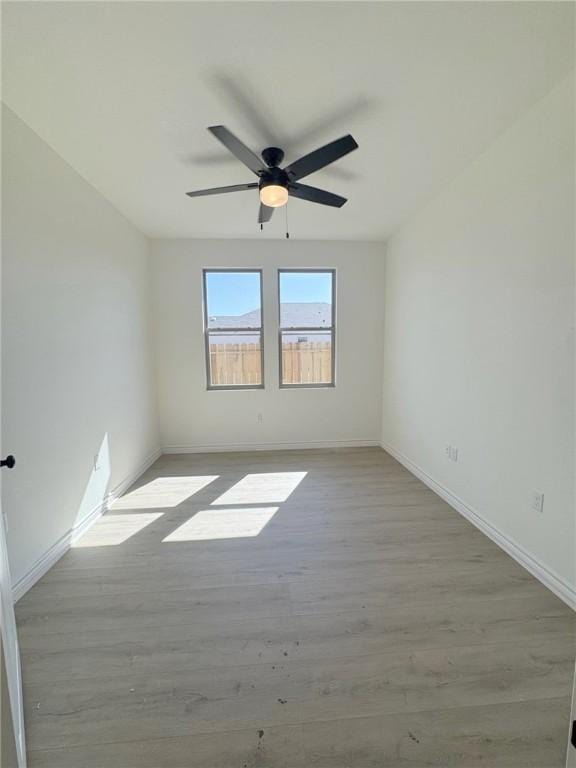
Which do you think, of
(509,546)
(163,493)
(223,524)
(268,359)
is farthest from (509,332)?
(163,493)

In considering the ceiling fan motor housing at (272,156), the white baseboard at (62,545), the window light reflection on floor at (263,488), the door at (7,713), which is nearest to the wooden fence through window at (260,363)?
the window light reflection on floor at (263,488)

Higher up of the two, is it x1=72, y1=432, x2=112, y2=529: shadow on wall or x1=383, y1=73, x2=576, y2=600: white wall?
x1=383, y1=73, x2=576, y2=600: white wall

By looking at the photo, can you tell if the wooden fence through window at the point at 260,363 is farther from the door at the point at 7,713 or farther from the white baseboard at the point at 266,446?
the door at the point at 7,713

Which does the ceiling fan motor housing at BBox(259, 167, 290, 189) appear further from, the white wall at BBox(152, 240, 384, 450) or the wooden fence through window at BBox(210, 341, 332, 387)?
the wooden fence through window at BBox(210, 341, 332, 387)

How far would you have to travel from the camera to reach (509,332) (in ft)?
6.77

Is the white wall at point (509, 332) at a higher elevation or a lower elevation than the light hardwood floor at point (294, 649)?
higher

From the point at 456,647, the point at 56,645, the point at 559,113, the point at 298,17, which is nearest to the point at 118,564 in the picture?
the point at 56,645

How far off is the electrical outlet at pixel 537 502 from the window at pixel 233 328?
2983 millimetres

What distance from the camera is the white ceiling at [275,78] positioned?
4.23ft

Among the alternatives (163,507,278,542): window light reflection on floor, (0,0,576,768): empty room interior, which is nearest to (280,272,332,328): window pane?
(0,0,576,768): empty room interior

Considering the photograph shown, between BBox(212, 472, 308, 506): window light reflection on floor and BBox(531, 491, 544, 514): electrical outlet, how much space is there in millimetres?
1809

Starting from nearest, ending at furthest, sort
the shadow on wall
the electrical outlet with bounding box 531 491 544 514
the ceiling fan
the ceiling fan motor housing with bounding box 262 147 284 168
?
the ceiling fan, the electrical outlet with bounding box 531 491 544 514, the ceiling fan motor housing with bounding box 262 147 284 168, the shadow on wall

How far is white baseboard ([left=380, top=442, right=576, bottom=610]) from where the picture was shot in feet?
5.59

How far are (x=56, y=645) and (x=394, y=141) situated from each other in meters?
3.35
